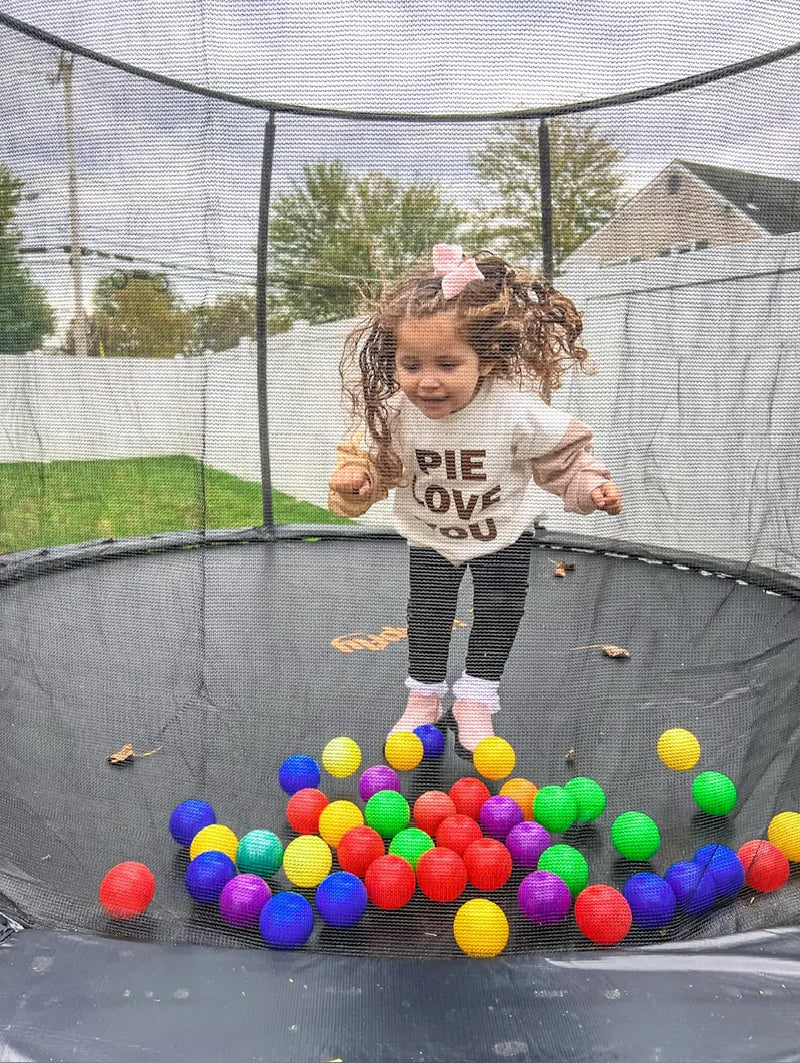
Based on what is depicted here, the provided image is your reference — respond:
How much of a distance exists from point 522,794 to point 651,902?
0.99ft

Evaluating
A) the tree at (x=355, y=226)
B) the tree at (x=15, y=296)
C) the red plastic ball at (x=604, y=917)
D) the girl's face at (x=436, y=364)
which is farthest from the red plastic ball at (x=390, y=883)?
the tree at (x=15, y=296)

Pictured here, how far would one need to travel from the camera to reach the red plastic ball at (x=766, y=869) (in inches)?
44.5

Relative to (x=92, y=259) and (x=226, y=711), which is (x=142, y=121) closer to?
(x=92, y=259)

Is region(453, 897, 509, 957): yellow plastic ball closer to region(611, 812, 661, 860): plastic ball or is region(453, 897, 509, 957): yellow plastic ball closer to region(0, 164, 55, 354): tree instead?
region(611, 812, 661, 860): plastic ball

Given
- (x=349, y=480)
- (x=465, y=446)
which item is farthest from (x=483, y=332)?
(x=349, y=480)

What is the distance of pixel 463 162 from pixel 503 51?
0.14 metres

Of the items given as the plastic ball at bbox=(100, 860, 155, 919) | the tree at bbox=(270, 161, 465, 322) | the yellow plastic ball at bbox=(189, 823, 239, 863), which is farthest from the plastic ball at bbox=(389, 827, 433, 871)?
the tree at bbox=(270, 161, 465, 322)

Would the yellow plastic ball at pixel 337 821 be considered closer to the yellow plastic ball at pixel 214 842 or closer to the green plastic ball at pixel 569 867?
the yellow plastic ball at pixel 214 842

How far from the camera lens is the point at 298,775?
1341 mm

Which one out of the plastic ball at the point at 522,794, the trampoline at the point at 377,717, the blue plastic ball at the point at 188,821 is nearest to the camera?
the trampoline at the point at 377,717

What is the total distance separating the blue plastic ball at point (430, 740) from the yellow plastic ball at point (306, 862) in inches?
14.5

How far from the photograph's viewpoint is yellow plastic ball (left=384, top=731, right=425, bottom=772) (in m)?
A: 1.42

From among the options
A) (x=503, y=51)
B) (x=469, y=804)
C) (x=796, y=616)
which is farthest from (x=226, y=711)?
(x=503, y=51)

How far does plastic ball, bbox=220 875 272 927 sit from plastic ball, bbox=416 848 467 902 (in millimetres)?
231
